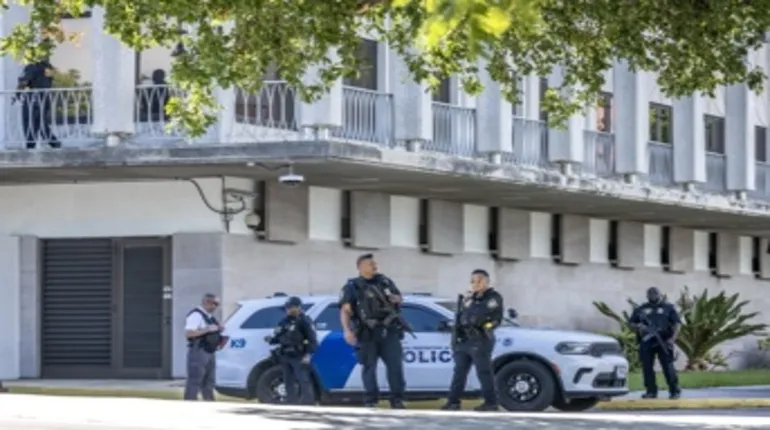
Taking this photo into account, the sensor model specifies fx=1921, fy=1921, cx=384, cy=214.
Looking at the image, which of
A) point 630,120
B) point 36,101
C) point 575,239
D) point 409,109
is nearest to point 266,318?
point 36,101

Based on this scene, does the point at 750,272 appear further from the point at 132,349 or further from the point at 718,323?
the point at 132,349

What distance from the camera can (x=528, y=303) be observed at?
128 ft

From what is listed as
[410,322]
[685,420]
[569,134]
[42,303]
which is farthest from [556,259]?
[685,420]

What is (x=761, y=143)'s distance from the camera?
46.3 meters

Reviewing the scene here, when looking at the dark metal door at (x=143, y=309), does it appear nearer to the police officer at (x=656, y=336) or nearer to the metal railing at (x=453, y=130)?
the metal railing at (x=453, y=130)

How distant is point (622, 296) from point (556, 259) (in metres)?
2.98

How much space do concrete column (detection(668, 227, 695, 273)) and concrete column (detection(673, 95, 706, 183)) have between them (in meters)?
3.21

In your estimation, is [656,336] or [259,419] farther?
[656,336]

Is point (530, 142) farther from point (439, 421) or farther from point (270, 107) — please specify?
point (439, 421)

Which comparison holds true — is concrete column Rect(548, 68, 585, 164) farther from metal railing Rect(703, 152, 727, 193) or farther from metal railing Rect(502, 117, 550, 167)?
metal railing Rect(703, 152, 727, 193)

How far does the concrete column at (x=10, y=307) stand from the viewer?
32.2m

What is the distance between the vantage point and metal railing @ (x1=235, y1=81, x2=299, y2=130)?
29641mm

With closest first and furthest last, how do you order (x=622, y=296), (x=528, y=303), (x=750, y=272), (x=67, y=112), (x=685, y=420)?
(x=685, y=420)
(x=67, y=112)
(x=528, y=303)
(x=622, y=296)
(x=750, y=272)

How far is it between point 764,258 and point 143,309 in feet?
73.0
